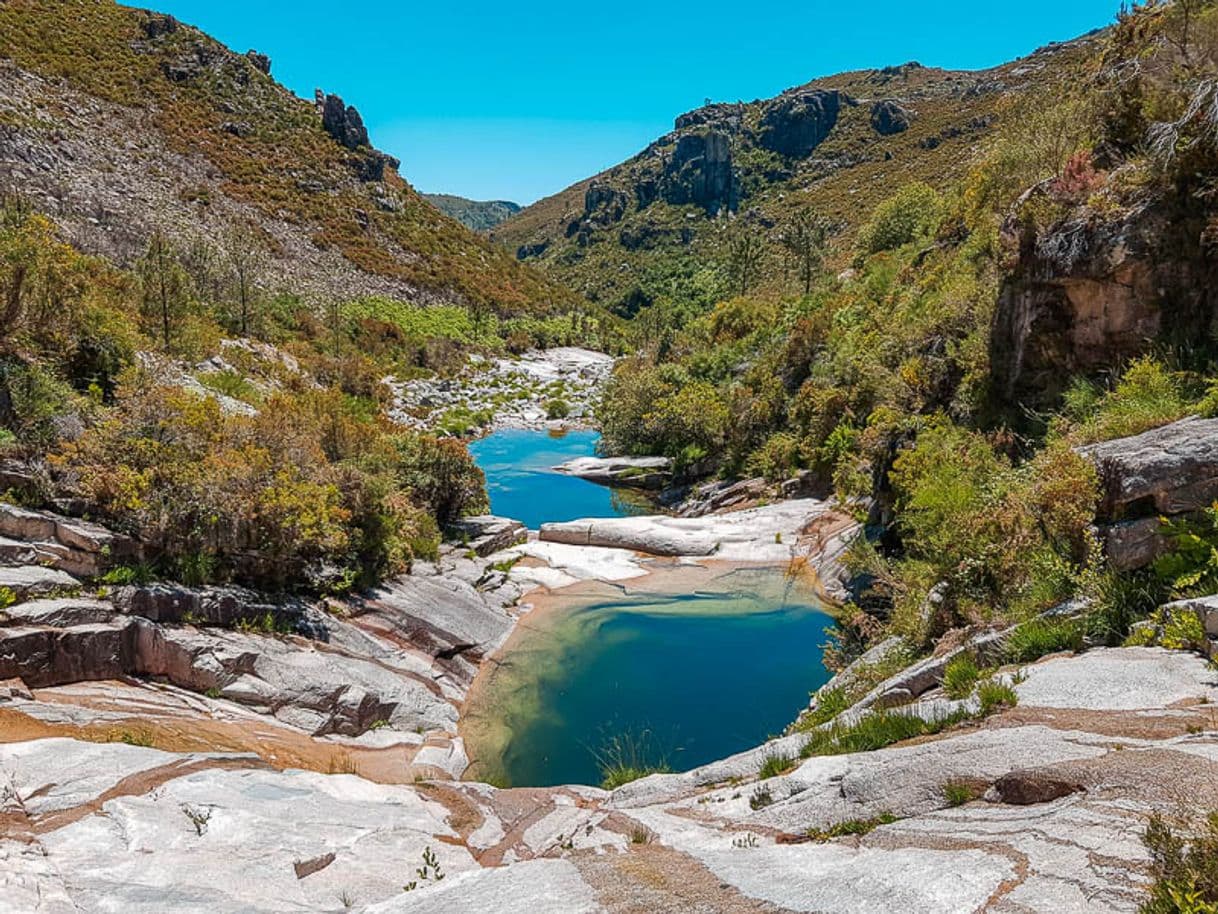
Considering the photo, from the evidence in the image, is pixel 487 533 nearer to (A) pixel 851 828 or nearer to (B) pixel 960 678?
(B) pixel 960 678

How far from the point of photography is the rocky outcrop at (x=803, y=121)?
14370cm

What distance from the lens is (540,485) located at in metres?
32.6

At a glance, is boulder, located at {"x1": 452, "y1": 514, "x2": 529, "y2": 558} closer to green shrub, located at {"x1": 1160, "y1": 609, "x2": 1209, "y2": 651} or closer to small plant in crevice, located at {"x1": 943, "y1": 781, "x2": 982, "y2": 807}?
small plant in crevice, located at {"x1": 943, "y1": 781, "x2": 982, "y2": 807}

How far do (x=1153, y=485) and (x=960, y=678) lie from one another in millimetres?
2991

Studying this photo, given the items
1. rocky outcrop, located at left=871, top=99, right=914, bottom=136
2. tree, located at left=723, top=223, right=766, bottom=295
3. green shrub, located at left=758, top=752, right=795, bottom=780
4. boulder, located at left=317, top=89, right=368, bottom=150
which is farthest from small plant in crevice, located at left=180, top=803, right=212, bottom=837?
rocky outcrop, located at left=871, top=99, right=914, bottom=136

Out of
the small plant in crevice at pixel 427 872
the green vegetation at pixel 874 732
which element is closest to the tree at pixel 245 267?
the small plant in crevice at pixel 427 872

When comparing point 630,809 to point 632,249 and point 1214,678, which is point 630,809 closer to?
point 1214,678

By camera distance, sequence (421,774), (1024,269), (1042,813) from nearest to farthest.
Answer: (1042,813), (421,774), (1024,269)

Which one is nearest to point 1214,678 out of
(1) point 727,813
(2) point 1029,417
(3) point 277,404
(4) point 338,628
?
(1) point 727,813

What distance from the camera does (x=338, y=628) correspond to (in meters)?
13.2

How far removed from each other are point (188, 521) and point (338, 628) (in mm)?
3322

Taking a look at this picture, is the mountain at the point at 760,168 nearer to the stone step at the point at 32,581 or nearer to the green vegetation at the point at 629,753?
the green vegetation at the point at 629,753

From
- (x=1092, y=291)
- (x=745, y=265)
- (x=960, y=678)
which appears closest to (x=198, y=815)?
(x=960, y=678)

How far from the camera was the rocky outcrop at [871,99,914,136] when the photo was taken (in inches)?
5000
